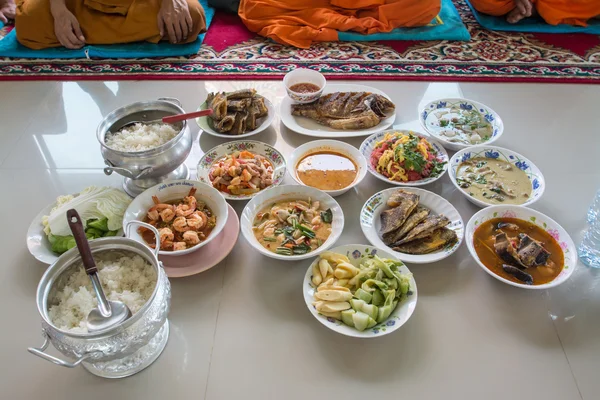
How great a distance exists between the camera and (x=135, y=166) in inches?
73.8

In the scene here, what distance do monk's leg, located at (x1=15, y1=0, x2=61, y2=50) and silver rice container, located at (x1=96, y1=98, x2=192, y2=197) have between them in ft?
5.53

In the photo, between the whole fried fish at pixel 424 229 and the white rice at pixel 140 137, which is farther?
the white rice at pixel 140 137

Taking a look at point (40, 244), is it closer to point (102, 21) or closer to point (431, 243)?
point (431, 243)

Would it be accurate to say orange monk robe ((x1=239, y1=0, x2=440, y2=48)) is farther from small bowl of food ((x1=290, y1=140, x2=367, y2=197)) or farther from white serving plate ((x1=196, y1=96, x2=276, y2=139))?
small bowl of food ((x1=290, y1=140, x2=367, y2=197))

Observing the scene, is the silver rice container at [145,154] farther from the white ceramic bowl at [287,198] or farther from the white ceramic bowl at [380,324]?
the white ceramic bowl at [380,324]

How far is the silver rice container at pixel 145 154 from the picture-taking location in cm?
186

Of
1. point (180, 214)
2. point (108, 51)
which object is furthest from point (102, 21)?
point (180, 214)

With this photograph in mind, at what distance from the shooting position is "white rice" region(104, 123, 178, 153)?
1937 millimetres

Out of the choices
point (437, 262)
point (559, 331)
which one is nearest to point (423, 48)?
point (437, 262)

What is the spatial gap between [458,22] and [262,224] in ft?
8.81

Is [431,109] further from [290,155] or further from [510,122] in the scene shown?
[290,155]

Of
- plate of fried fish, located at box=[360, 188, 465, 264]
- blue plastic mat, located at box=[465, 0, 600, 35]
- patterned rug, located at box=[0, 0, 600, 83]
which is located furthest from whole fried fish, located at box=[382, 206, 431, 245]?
blue plastic mat, located at box=[465, 0, 600, 35]

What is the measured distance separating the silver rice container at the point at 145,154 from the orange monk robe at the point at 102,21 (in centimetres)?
137

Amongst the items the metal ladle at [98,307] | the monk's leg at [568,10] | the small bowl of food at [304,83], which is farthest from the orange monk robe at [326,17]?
the metal ladle at [98,307]
